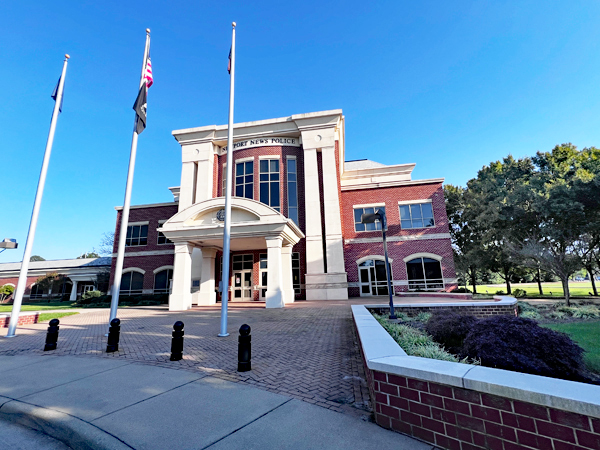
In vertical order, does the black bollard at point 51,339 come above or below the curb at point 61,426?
above

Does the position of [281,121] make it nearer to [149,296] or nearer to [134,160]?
[134,160]

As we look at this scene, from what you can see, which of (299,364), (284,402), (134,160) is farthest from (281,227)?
(284,402)

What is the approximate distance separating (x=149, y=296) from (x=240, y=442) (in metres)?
26.2

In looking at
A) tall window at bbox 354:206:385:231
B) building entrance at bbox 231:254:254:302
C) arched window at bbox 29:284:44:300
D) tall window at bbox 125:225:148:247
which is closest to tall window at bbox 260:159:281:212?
building entrance at bbox 231:254:254:302

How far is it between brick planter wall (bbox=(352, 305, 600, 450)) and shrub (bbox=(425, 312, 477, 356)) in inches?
149

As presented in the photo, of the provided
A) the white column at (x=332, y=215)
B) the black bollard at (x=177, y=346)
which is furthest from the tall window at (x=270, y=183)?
the black bollard at (x=177, y=346)

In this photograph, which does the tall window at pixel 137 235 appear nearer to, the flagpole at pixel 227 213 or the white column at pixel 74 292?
the white column at pixel 74 292

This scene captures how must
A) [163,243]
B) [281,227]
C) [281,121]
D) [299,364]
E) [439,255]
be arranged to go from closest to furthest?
[299,364]
[281,227]
[439,255]
[281,121]
[163,243]

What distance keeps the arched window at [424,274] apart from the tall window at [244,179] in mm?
13838

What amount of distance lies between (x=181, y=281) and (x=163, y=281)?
1093cm

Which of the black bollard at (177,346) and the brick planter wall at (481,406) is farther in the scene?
the black bollard at (177,346)

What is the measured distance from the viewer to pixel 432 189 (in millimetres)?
23781

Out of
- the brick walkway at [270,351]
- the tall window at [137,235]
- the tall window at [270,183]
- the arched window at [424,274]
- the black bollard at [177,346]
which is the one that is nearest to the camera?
the brick walkway at [270,351]

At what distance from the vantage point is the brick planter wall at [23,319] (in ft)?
40.1
